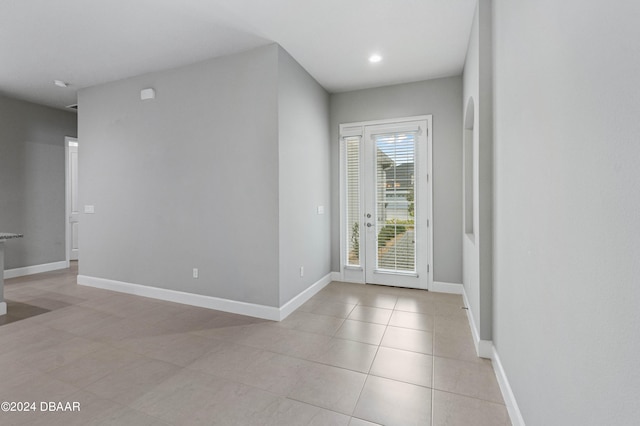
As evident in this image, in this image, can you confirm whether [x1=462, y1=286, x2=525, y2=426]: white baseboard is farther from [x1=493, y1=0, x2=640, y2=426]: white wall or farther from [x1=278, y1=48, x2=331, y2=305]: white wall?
[x1=278, y1=48, x2=331, y2=305]: white wall

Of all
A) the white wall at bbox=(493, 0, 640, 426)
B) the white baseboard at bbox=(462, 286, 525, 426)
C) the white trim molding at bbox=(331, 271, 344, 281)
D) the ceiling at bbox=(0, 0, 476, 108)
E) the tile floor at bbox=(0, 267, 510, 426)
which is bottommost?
the tile floor at bbox=(0, 267, 510, 426)

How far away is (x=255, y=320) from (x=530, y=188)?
9.22ft

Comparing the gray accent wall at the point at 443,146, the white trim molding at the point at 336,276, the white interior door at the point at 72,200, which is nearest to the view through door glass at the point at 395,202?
the gray accent wall at the point at 443,146

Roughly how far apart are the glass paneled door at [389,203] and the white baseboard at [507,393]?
2121 mm

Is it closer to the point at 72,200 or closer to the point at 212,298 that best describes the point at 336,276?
the point at 212,298

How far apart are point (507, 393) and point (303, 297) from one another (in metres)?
2.38

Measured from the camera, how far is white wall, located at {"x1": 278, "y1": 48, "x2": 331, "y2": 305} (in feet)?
11.1

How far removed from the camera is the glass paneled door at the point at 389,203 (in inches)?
171

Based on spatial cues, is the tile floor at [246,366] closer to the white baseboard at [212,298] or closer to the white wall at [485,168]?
the white baseboard at [212,298]

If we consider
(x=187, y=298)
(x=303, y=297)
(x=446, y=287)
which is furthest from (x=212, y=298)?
(x=446, y=287)

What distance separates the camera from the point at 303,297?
12.5ft

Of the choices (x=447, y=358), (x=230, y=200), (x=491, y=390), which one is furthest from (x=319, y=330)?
(x=230, y=200)

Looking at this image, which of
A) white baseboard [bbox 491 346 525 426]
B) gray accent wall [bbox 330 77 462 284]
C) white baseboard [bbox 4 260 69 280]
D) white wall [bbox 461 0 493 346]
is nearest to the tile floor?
white baseboard [bbox 491 346 525 426]

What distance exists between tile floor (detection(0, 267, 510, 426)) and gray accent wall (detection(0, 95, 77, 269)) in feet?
7.14
